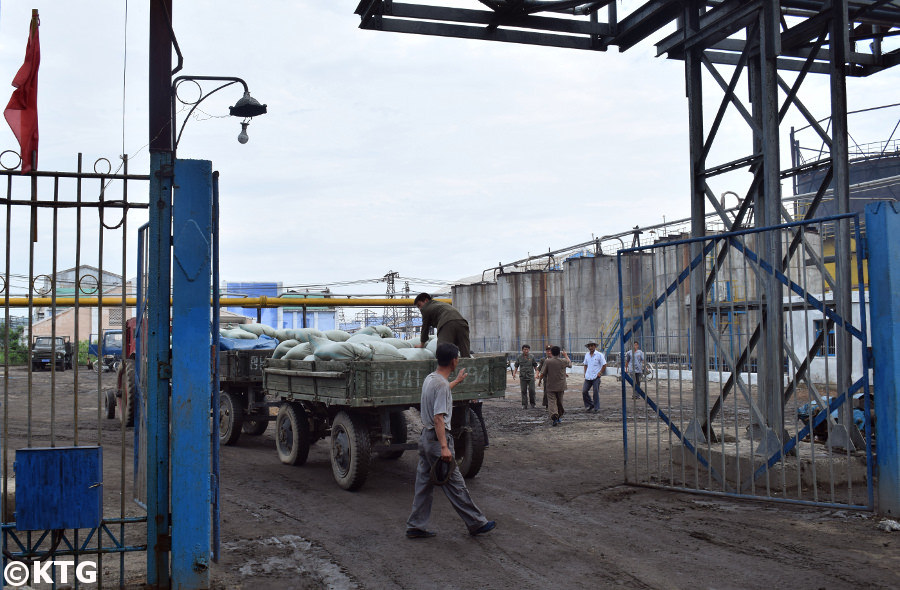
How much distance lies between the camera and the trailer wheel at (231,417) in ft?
38.9

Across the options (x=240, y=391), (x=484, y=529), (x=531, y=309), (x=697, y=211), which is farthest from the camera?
(x=531, y=309)

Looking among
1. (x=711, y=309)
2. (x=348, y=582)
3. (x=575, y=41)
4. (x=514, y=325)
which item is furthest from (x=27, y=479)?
(x=514, y=325)

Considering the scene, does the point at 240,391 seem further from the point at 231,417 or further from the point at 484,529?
the point at 484,529

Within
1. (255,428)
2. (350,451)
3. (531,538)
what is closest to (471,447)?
(350,451)

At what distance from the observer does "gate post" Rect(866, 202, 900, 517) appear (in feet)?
21.2

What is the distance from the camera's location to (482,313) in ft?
135

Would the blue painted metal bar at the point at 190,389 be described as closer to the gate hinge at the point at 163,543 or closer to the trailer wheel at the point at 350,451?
the gate hinge at the point at 163,543

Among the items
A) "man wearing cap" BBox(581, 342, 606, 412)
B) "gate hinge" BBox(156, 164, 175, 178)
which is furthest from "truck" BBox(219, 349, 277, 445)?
"man wearing cap" BBox(581, 342, 606, 412)

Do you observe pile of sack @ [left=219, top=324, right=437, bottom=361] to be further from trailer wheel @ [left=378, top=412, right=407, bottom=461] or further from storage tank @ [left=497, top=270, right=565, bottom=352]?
storage tank @ [left=497, top=270, right=565, bottom=352]

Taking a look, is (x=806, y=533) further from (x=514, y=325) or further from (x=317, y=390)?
(x=514, y=325)

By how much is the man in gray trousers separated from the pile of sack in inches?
90.2

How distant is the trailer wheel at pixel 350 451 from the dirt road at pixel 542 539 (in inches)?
7.2

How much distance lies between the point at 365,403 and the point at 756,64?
6.26 m

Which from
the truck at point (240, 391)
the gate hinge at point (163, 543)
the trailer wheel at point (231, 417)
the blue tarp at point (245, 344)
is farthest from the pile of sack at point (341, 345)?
the gate hinge at point (163, 543)
